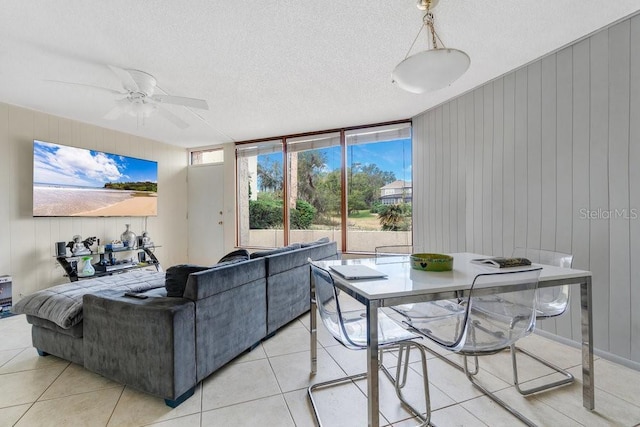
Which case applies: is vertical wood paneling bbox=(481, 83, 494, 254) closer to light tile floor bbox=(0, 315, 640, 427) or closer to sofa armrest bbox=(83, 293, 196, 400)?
light tile floor bbox=(0, 315, 640, 427)

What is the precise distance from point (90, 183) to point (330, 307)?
4219 millimetres

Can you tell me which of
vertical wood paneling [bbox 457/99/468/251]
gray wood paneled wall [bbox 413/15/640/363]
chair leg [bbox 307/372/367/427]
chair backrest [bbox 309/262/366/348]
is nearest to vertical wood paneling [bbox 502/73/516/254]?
gray wood paneled wall [bbox 413/15/640/363]

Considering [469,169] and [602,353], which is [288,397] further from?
[469,169]

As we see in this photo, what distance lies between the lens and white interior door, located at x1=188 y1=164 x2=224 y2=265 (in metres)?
5.48

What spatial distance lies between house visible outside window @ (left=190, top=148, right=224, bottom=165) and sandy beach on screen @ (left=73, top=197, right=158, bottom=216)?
117 cm

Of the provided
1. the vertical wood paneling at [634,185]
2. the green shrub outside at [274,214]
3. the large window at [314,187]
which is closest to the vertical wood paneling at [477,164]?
the vertical wood paneling at [634,185]

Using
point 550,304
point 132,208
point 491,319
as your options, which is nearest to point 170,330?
point 491,319

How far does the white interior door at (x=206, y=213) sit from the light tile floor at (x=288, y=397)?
3316 mm

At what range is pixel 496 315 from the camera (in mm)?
1510

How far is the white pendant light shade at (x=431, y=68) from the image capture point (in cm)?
146

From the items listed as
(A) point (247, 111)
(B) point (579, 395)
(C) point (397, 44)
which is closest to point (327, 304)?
(B) point (579, 395)

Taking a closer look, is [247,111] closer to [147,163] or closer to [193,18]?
[193,18]

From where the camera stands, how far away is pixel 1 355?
90.6 inches

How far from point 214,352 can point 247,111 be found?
9.46 ft
